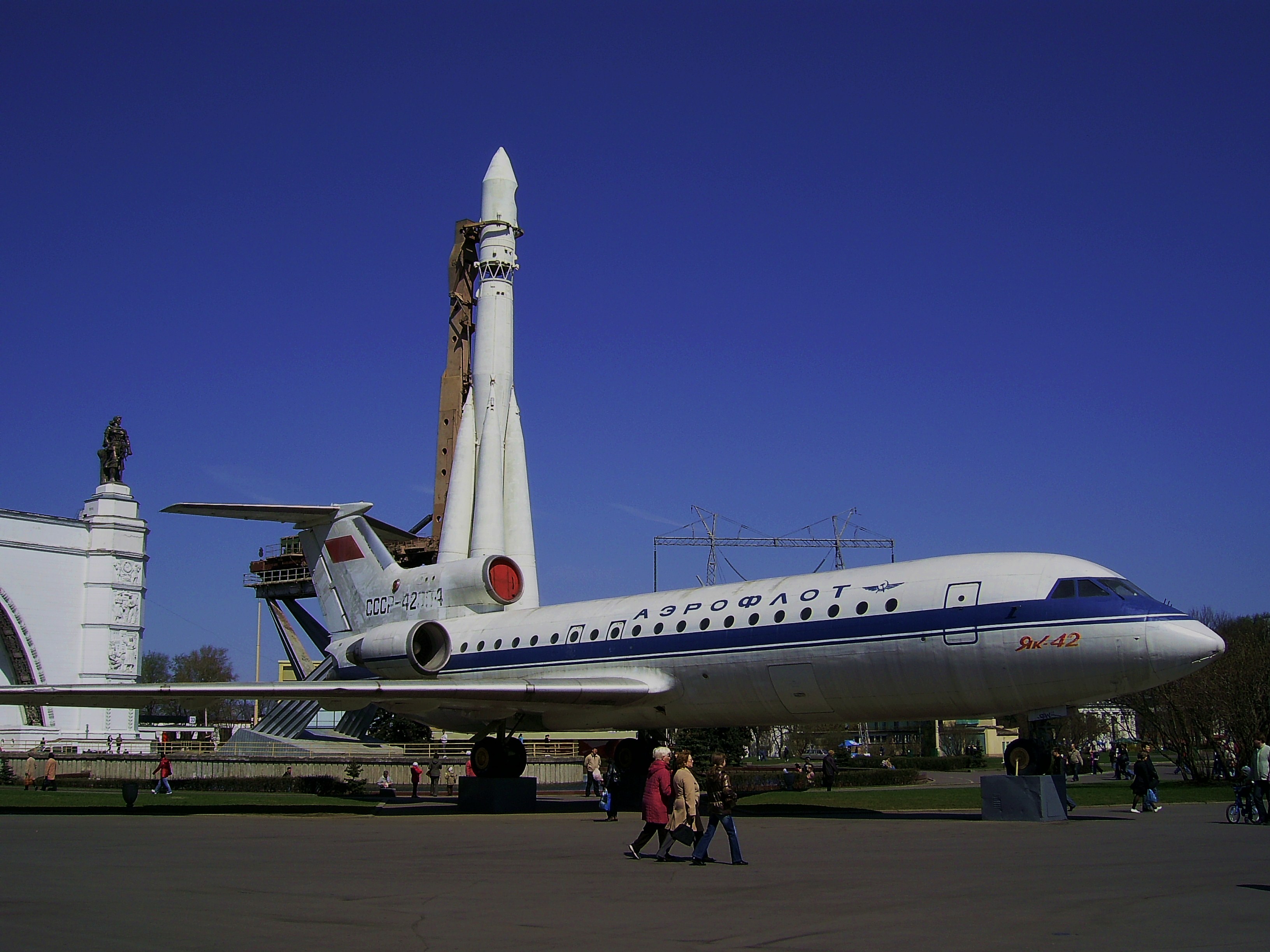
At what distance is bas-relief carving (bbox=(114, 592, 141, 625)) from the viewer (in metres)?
56.6

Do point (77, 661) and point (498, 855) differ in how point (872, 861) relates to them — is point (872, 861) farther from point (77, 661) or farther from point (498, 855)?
point (77, 661)

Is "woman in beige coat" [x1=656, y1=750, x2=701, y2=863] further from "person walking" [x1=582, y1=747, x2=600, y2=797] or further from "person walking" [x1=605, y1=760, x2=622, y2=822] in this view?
"person walking" [x1=582, y1=747, x2=600, y2=797]

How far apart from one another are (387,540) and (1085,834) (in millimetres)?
47016

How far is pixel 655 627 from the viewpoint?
2309cm

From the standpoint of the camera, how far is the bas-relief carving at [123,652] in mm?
55812

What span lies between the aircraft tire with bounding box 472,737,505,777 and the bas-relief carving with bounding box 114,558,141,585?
38627mm

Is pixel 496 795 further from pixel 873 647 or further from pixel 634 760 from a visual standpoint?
pixel 873 647

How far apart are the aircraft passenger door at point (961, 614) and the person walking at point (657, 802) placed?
6931mm

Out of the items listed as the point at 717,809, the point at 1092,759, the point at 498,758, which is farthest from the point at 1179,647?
the point at 1092,759

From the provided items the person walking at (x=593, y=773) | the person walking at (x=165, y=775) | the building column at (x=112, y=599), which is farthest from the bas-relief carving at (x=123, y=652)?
the person walking at (x=593, y=773)

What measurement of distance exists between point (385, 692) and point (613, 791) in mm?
5429

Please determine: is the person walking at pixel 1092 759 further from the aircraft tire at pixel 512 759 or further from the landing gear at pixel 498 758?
the landing gear at pixel 498 758

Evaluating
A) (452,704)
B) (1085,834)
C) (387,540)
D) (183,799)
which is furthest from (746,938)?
(387,540)

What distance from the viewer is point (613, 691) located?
22688mm
